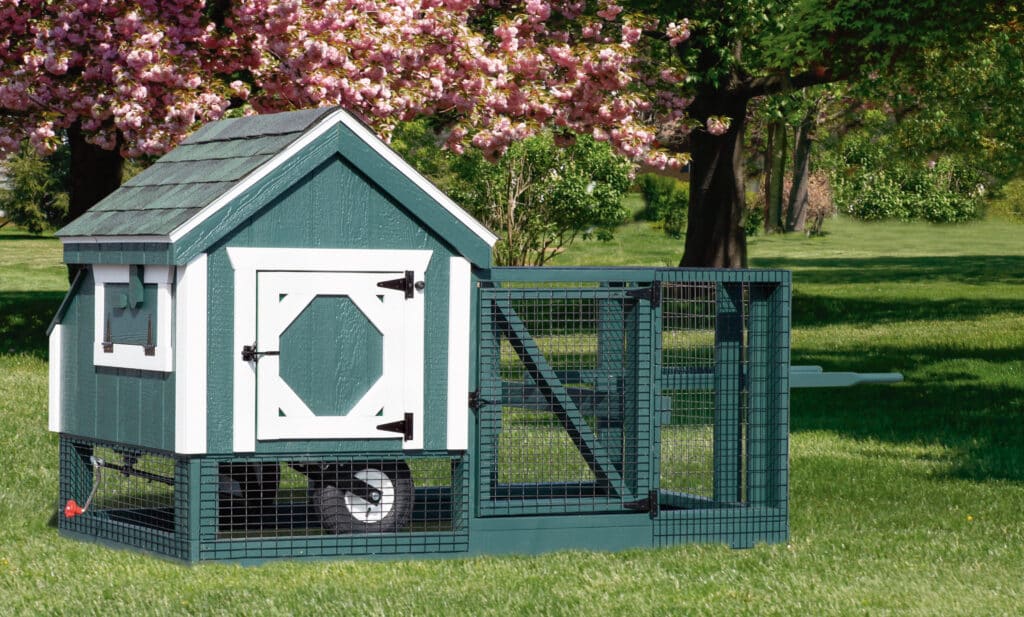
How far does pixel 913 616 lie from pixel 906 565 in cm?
125

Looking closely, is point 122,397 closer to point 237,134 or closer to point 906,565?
point 237,134

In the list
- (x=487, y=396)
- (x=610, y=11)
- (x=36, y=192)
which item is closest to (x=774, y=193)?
(x=36, y=192)

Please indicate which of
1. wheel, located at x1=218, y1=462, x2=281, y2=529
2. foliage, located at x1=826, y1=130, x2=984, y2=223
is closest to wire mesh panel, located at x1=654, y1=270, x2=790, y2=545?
wheel, located at x1=218, y1=462, x2=281, y2=529

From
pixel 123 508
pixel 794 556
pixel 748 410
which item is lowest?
pixel 794 556

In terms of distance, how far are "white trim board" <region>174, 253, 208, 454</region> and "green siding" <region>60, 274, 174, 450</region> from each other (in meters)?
0.10

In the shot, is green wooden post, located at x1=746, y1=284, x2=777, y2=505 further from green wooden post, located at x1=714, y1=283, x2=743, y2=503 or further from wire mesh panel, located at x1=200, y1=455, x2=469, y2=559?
wire mesh panel, located at x1=200, y1=455, x2=469, y2=559

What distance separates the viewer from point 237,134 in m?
7.76

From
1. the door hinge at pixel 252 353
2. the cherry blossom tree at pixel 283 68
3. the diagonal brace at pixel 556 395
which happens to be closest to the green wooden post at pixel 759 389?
the diagonal brace at pixel 556 395

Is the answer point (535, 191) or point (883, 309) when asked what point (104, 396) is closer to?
point (883, 309)

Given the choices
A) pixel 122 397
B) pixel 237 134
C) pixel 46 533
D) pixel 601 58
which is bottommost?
pixel 46 533

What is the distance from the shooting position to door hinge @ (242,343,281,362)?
6.97m

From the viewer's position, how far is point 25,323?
75.0 feet

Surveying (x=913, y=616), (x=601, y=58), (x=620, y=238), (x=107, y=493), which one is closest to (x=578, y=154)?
(x=620, y=238)

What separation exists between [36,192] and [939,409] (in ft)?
140
